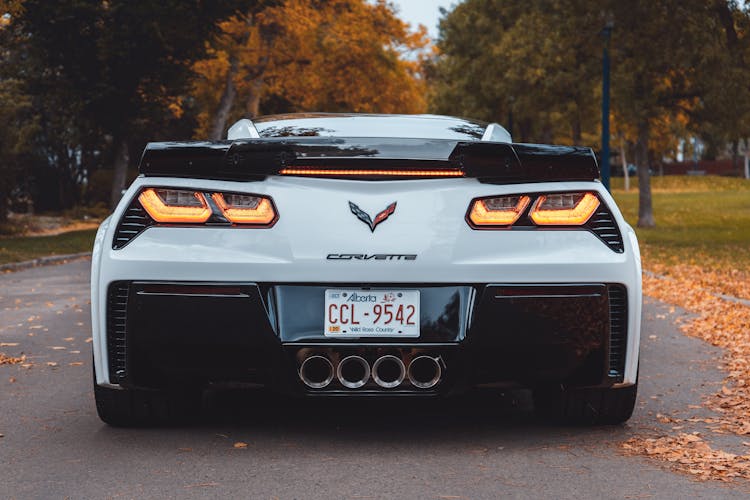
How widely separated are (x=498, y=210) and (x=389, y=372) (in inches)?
31.7

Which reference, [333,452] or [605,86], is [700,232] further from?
[333,452]

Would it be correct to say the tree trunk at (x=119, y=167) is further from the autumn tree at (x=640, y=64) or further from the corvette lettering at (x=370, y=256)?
the corvette lettering at (x=370, y=256)

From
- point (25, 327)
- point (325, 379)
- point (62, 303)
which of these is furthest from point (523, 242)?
point (62, 303)

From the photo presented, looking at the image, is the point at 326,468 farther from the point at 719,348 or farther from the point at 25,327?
the point at 25,327

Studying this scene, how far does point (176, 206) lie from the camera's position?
16.0 feet

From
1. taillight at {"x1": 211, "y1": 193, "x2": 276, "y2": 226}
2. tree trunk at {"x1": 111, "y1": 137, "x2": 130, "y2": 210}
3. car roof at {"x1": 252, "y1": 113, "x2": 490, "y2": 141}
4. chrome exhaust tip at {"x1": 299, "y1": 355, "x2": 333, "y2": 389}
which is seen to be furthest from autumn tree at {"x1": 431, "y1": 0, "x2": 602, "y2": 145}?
chrome exhaust tip at {"x1": 299, "y1": 355, "x2": 333, "y2": 389}

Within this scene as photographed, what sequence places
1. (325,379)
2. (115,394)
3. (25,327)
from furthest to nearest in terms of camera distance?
(25,327) < (115,394) < (325,379)

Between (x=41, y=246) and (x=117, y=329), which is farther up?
(x=117, y=329)

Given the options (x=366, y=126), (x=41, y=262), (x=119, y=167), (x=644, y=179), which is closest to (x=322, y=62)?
(x=119, y=167)

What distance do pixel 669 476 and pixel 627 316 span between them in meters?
0.76

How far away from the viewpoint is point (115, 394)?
206 inches

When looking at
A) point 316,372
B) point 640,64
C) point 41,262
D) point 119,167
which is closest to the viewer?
point 316,372

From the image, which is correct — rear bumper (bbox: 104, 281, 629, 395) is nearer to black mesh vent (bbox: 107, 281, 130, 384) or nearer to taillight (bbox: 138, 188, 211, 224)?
black mesh vent (bbox: 107, 281, 130, 384)

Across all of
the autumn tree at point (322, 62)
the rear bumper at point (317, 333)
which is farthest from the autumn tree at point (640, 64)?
Answer: the rear bumper at point (317, 333)
